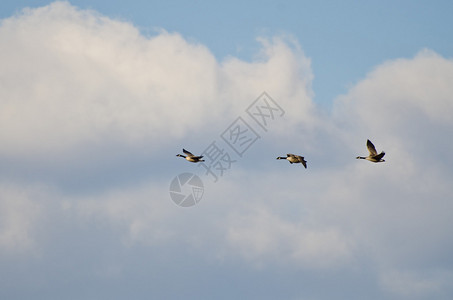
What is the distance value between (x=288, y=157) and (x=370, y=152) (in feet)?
25.3

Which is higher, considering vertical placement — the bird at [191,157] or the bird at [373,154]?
the bird at [191,157]

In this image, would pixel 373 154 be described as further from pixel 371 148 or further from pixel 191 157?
pixel 191 157

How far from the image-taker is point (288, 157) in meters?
102

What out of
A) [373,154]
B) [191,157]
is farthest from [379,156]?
[191,157]

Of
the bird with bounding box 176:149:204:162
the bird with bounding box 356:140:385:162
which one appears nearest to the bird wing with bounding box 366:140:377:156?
the bird with bounding box 356:140:385:162

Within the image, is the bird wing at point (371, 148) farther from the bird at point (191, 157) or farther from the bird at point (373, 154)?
the bird at point (191, 157)

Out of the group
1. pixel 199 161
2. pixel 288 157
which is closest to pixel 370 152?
pixel 288 157

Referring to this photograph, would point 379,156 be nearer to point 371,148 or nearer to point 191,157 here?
point 371,148

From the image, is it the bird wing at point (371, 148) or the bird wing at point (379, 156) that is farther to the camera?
the bird wing at point (379, 156)

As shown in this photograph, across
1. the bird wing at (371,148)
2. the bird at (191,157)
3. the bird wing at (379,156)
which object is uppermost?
the bird at (191,157)

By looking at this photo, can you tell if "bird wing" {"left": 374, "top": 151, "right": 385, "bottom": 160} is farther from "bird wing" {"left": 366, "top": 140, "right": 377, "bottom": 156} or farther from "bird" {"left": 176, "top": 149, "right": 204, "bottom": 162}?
"bird" {"left": 176, "top": 149, "right": 204, "bottom": 162}

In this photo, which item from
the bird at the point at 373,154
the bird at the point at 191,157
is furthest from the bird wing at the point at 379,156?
the bird at the point at 191,157

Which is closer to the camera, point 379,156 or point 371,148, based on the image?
point 371,148

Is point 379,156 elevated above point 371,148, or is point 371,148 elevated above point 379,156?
point 371,148
